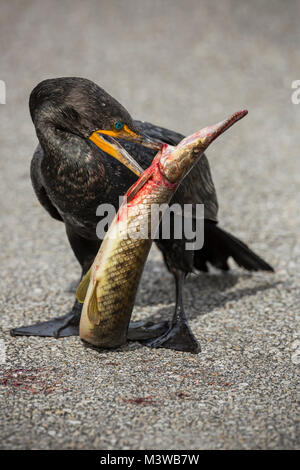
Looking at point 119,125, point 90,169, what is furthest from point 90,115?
point 90,169

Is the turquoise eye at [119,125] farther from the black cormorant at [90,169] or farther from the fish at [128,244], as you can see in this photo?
the fish at [128,244]

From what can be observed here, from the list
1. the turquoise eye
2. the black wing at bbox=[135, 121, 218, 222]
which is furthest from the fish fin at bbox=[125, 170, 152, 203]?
the black wing at bbox=[135, 121, 218, 222]

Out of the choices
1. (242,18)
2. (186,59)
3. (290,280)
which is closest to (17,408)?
(290,280)

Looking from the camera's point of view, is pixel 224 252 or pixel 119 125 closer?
pixel 119 125

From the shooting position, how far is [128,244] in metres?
3.44

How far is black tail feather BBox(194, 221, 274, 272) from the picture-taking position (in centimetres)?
475

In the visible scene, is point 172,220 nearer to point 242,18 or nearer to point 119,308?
point 119,308

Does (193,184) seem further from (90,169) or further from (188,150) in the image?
(188,150)

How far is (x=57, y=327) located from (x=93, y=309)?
2.04ft

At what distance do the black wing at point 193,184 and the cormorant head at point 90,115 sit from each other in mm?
504

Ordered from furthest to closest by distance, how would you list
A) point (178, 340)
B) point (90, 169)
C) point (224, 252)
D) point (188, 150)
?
point (224, 252)
point (178, 340)
point (90, 169)
point (188, 150)

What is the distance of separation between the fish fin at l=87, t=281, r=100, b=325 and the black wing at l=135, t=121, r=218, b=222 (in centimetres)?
83

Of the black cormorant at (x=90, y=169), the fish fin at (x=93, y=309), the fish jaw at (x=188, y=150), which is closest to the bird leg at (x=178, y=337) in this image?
the black cormorant at (x=90, y=169)

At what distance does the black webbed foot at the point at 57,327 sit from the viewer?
4.02 metres
